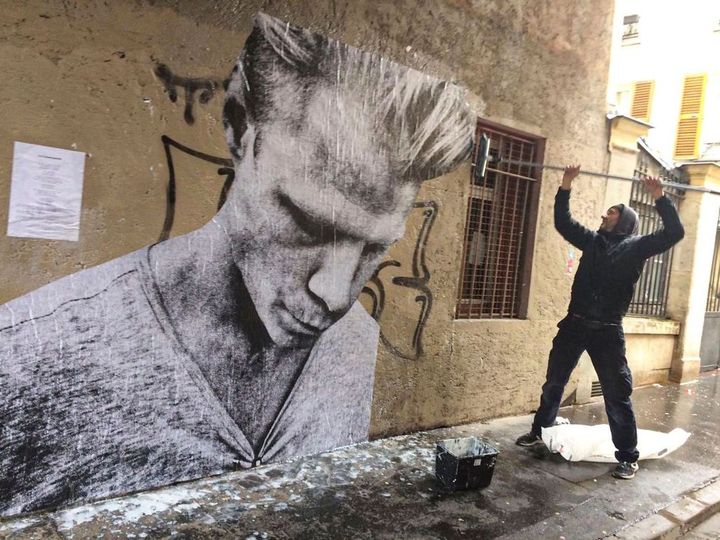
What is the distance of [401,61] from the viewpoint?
4.53 m

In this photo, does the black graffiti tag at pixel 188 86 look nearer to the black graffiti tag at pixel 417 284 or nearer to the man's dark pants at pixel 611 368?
the black graffiti tag at pixel 417 284

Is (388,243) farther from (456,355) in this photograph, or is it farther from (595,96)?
(595,96)

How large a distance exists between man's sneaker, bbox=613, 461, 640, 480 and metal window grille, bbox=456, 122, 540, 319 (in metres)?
1.79

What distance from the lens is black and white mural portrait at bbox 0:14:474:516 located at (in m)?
3.23

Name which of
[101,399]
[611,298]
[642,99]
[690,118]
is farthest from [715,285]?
[101,399]

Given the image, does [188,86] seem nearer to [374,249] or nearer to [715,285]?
[374,249]

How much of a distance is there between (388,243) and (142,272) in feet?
6.53

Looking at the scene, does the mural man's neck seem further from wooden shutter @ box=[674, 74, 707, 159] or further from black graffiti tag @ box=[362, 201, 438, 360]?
wooden shutter @ box=[674, 74, 707, 159]

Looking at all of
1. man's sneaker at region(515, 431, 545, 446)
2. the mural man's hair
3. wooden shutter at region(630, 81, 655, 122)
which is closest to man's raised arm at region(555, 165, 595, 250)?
the mural man's hair

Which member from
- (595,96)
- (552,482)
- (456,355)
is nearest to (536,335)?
(456,355)

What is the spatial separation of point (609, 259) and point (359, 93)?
2496 millimetres

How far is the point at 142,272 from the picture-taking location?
347 centimetres

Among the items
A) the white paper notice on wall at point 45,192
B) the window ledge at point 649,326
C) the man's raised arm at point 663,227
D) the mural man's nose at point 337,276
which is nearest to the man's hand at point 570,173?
the man's raised arm at point 663,227

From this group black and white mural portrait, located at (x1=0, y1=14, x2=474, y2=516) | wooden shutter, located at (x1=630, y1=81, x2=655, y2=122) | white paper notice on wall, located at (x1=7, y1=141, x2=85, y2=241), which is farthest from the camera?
wooden shutter, located at (x1=630, y1=81, x2=655, y2=122)
